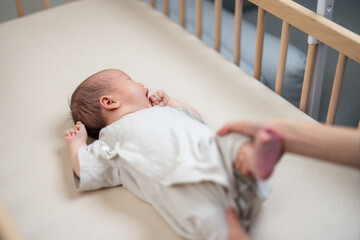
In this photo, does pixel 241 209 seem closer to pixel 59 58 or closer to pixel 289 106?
pixel 289 106

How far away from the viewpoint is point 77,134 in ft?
3.44

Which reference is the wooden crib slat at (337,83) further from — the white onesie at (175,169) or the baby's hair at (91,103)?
the baby's hair at (91,103)

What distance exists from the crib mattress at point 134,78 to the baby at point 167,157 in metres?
0.05

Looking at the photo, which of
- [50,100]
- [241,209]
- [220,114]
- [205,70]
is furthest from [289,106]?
[50,100]

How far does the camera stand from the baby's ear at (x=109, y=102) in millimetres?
1036

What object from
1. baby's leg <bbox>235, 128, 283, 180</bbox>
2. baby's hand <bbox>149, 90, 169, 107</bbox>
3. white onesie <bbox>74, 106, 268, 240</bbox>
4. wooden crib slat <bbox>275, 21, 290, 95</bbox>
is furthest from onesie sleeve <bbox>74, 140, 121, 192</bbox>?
wooden crib slat <bbox>275, 21, 290, 95</bbox>

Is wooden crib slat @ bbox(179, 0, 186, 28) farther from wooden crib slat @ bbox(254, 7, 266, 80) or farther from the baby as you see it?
the baby

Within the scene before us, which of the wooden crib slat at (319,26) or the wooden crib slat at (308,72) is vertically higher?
the wooden crib slat at (319,26)

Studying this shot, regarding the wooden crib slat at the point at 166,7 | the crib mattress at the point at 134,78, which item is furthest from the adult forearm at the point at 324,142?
the wooden crib slat at the point at 166,7

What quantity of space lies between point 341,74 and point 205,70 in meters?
0.45

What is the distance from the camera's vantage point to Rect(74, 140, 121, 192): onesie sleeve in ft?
3.15

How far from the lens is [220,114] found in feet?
3.75

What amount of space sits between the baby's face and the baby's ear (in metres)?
0.01

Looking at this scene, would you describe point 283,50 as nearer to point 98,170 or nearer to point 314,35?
point 314,35
